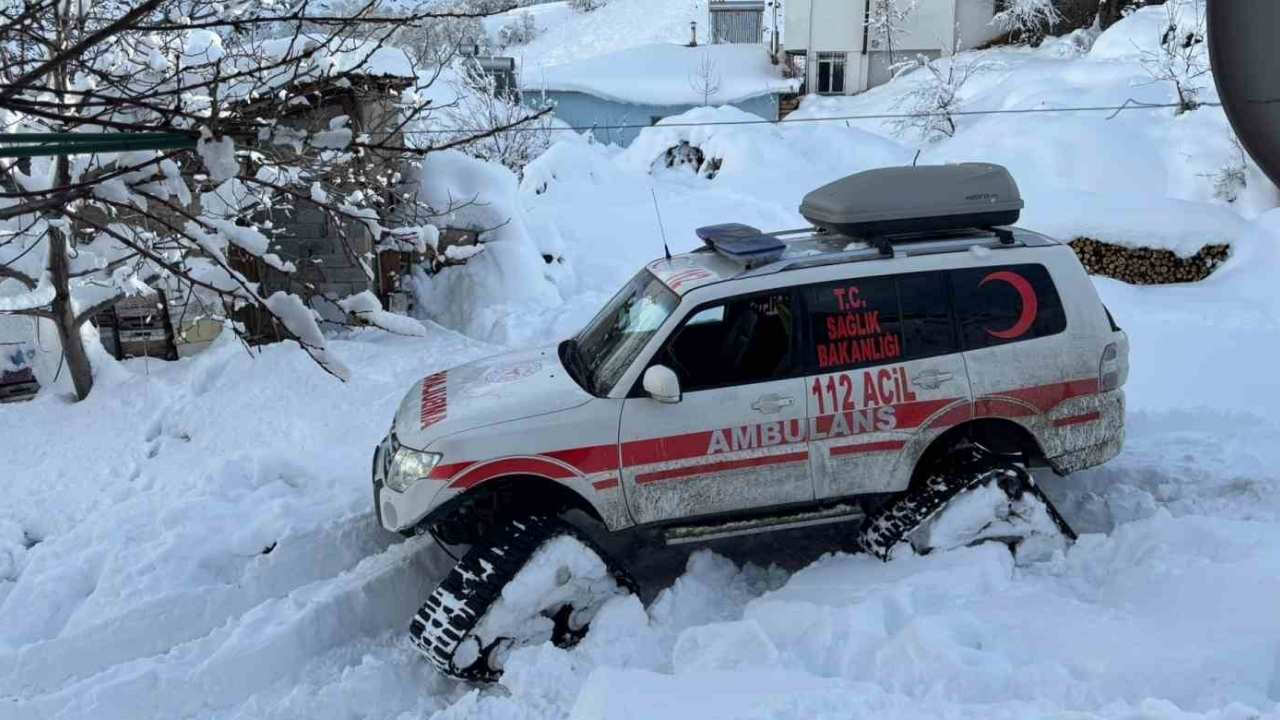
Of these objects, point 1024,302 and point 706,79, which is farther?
point 706,79

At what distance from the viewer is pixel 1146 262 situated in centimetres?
1164

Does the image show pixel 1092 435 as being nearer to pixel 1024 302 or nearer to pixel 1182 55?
pixel 1024 302

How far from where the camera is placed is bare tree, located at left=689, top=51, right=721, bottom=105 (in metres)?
33.1

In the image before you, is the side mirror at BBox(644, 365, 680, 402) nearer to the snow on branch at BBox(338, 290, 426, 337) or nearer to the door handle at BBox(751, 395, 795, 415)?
the door handle at BBox(751, 395, 795, 415)

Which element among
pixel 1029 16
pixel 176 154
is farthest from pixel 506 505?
pixel 1029 16

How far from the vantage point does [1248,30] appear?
2.02m

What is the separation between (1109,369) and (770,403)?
197 cm


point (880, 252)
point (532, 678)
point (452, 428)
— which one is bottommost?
point (532, 678)

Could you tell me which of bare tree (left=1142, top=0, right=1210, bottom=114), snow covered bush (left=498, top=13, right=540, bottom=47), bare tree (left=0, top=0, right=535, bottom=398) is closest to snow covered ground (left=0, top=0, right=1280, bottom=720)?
bare tree (left=0, top=0, right=535, bottom=398)

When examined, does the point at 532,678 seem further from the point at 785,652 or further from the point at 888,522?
the point at 888,522

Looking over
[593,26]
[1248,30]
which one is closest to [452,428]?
[1248,30]

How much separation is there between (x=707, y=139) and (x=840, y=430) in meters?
19.2

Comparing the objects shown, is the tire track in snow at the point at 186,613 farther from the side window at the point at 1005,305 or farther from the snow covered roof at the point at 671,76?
the snow covered roof at the point at 671,76

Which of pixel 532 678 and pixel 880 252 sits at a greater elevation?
pixel 880 252
